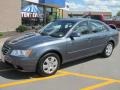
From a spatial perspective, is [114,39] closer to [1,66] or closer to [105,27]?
[105,27]

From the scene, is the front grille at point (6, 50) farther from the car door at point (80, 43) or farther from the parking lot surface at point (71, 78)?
the car door at point (80, 43)

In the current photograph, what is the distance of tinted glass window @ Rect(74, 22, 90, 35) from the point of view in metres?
8.64

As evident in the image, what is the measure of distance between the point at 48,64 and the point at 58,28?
4.90 ft

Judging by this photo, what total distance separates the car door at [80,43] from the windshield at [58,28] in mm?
217

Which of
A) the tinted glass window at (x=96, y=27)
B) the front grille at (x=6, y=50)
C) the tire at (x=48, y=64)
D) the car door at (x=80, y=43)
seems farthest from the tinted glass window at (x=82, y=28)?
the front grille at (x=6, y=50)

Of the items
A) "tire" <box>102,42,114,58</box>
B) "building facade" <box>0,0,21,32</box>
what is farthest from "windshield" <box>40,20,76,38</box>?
"building facade" <box>0,0,21,32</box>

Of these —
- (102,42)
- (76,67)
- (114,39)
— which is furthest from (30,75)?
(114,39)

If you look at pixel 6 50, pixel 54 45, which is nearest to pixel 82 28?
pixel 54 45

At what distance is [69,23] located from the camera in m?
8.78

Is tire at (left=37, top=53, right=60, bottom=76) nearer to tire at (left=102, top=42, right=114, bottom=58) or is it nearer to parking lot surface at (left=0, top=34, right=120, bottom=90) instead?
parking lot surface at (left=0, top=34, right=120, bottom=90)

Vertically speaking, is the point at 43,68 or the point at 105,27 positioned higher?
the point at 105,27

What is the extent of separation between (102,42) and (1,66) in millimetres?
3491

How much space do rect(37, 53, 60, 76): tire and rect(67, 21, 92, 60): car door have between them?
0.53m

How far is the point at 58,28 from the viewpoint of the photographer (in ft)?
28.4
